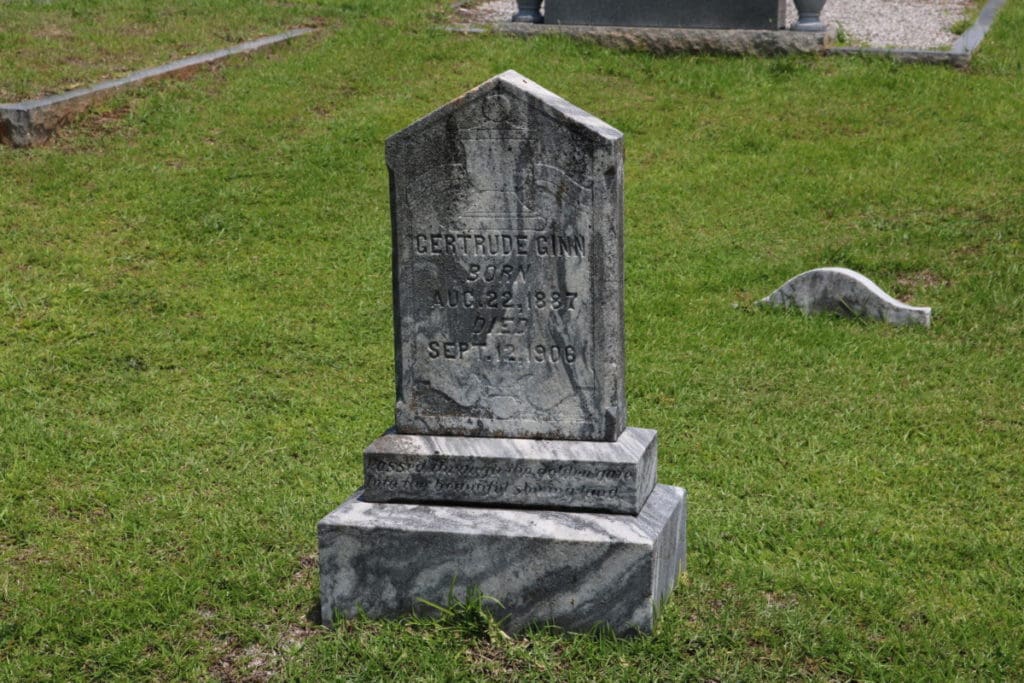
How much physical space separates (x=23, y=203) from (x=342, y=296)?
2360 mm

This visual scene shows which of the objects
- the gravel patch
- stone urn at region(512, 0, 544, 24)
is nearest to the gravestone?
stone urn at region(512, 0, 544, 24)

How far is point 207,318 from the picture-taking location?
710 cm

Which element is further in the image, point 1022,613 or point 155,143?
point 155,143

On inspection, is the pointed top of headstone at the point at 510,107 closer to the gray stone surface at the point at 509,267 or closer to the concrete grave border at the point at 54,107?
the gray stone surface at the point at 509,267

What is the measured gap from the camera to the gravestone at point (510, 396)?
12.7ft

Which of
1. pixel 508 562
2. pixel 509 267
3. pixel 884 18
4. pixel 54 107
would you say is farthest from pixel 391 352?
pixel 884 18

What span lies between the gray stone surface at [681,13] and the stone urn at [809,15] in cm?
15

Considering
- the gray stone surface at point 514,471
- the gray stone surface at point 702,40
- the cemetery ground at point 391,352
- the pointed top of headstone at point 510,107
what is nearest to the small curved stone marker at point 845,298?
the cemetery ground at point 391,352

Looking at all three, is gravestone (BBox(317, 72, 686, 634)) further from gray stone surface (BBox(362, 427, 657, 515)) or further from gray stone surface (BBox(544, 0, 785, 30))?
gray stone surface (BBox(544, 0, 785, 30))

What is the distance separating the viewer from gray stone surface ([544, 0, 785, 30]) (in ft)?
36.0

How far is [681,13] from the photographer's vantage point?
11.1 m

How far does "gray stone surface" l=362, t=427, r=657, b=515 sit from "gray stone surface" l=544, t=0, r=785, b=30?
7.63 metres

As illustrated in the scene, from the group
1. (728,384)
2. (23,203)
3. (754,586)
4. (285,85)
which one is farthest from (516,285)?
(285,85)

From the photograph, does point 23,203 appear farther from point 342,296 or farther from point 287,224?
point 342,296
